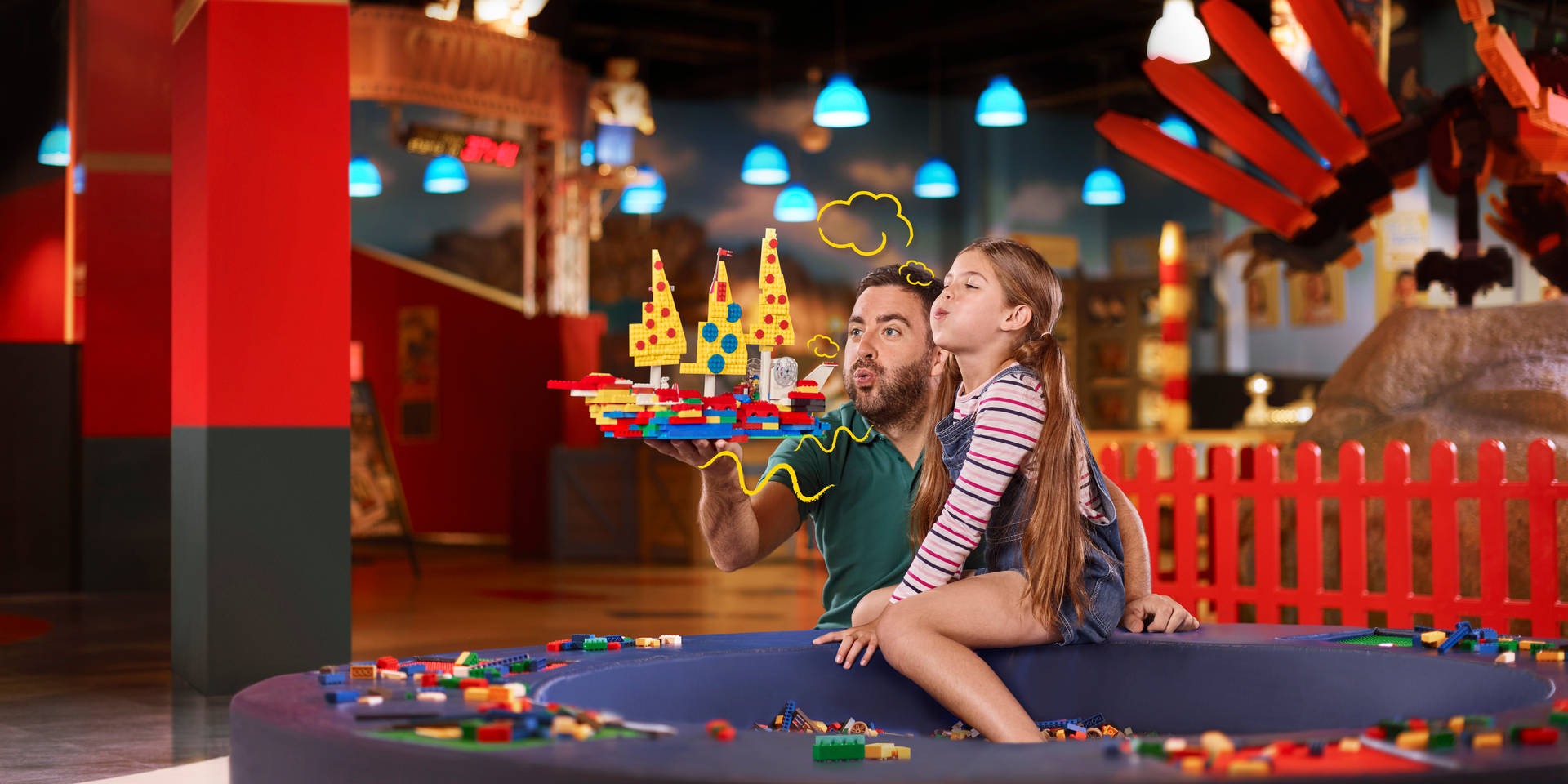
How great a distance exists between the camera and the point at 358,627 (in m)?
7.35

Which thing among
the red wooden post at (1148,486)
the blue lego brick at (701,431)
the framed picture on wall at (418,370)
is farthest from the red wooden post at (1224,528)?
the framed picture on wall at (418,370)

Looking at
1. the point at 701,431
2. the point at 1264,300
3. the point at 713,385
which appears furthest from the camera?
the point at 1264,300

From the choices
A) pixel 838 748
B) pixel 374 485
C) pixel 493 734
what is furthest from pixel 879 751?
pixel 374 485

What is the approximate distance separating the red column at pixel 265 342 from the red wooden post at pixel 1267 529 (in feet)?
12.0

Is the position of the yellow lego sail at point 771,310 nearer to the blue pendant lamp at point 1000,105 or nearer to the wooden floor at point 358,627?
the wooden floor at point 358,627

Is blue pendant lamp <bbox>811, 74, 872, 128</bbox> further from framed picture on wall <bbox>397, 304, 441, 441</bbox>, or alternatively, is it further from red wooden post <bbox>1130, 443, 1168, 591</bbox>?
framed picture on wall <bbox>397, 304, 441, 441</bbox>

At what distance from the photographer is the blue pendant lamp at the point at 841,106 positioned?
→ 9.61 m

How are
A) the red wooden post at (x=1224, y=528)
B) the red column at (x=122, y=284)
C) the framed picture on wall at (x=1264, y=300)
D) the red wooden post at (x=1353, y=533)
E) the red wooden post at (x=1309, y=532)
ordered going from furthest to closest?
the framed picture on wall at (x=1264, y=300), the red column at (x=122, y=284), the red wooden post at (x=1224, y=528), the red wooden post at (x=1309, y=532), the red wooden post at (x=1353, y=533)

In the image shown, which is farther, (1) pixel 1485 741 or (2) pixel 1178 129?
(2) pixel 1178 129

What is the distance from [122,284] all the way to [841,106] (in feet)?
16.0

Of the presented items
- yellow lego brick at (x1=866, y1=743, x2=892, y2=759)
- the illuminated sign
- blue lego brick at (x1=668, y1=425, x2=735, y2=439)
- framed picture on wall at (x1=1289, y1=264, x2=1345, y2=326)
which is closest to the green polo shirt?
blue lego brick at (x1=668, y1=425, x2=735, y2=439)

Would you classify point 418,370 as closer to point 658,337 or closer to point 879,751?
point 658,337

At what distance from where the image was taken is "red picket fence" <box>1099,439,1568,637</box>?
525cm

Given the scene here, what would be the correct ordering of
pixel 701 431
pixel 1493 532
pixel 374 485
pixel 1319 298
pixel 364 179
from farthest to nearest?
pixel 1319 298
pixel 364 179
pixel 374 485
pixel 1493 532
pixel 701 431
